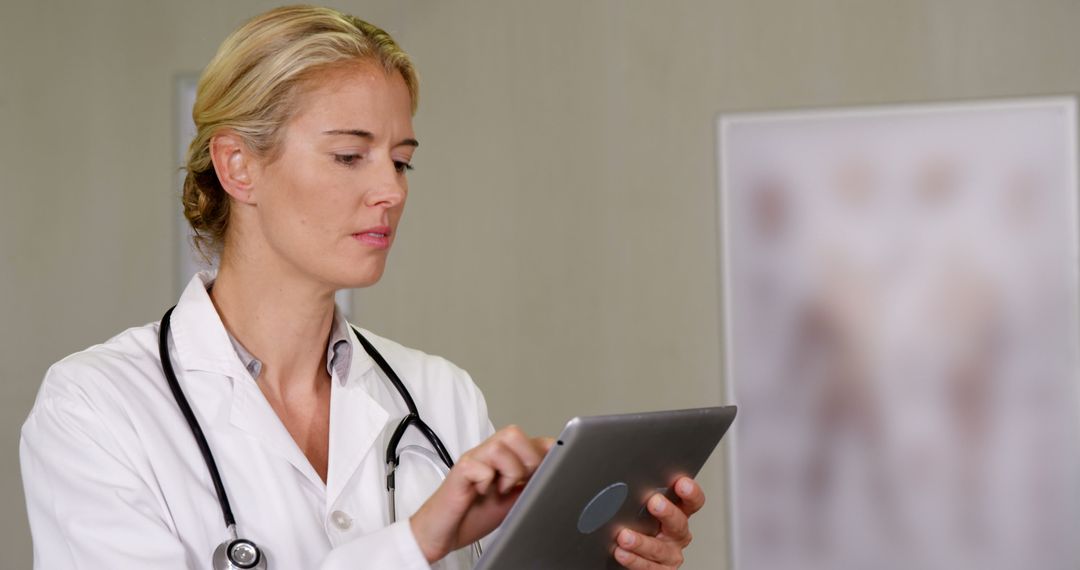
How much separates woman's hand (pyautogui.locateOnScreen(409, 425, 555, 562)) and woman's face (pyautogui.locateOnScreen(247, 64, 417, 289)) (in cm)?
33

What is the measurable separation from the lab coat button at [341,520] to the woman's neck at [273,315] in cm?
18

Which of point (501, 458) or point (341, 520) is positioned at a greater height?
point (501, 458)

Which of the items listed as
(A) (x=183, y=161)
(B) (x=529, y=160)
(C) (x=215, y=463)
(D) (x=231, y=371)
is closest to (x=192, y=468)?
(C) (x=215, y=463)

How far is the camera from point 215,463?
1.29 metres

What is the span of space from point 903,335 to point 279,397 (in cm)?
232

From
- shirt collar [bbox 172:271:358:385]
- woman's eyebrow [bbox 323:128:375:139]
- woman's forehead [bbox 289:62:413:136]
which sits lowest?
shirt collar [bbox 172:271:358:385]

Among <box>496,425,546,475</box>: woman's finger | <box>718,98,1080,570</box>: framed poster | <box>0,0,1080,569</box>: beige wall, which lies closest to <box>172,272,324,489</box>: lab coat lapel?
<box>496,425,546,475</box>: woman's finger

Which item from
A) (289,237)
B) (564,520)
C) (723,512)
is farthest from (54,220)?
(564,520)

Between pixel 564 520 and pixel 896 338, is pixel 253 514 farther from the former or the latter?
pixel 896 338

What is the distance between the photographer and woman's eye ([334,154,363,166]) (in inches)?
53.2

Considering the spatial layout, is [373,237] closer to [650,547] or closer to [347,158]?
[347,158]

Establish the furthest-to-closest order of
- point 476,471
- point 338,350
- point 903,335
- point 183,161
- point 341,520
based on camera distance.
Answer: point 183,161, point 903,335, point 338,350, point 341,520, point 476,471

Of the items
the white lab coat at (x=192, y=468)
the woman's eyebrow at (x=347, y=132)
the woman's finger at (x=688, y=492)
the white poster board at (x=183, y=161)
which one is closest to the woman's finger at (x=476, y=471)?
the white lab coat at (x=192, y=468)

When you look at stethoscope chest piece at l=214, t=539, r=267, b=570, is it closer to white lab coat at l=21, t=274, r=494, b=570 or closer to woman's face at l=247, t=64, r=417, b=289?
white lab coat at l=21, t=274, r=494, b=570
